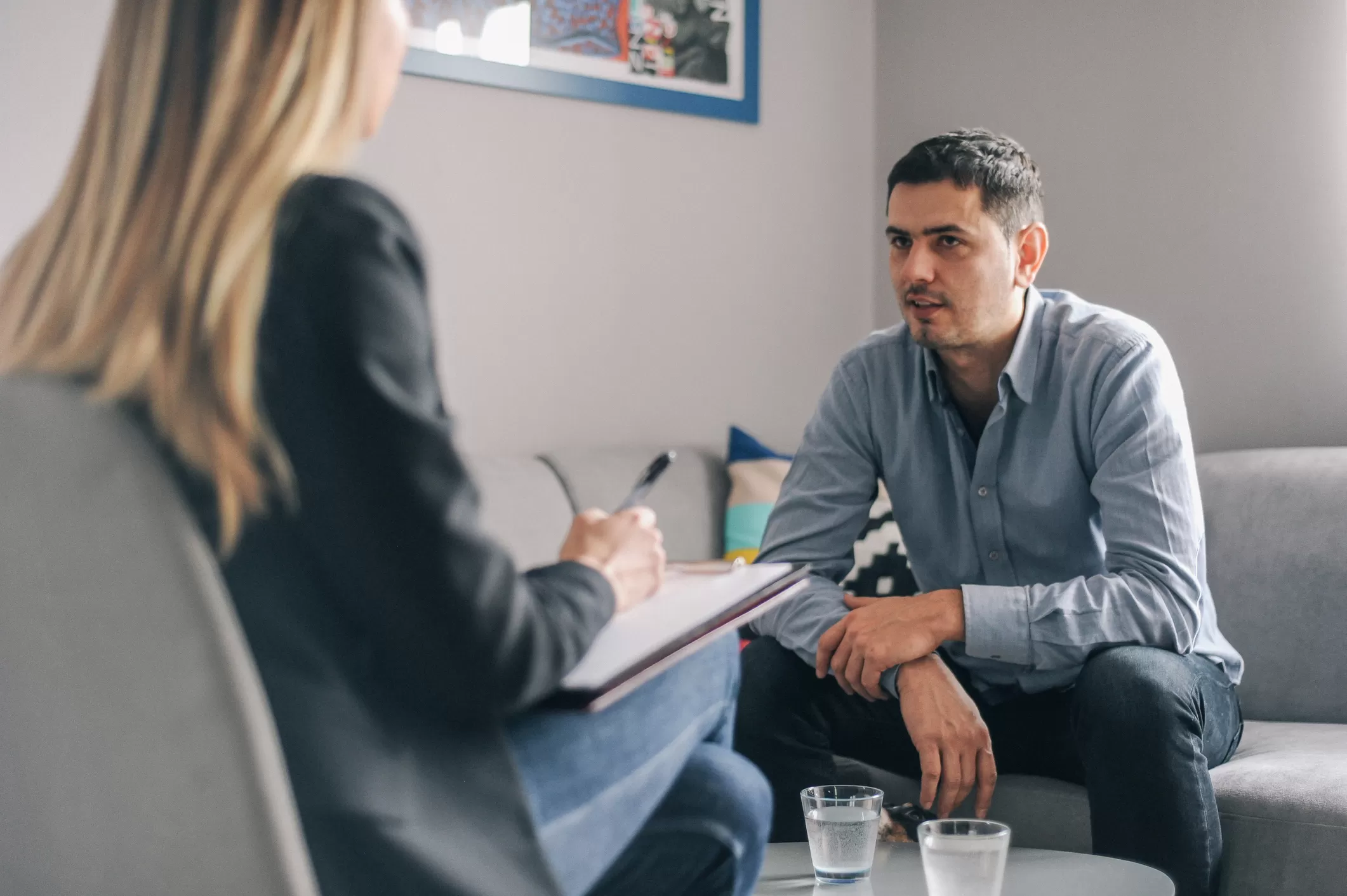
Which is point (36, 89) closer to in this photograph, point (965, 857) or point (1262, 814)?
point (965, 857)

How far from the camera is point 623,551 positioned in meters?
0.74

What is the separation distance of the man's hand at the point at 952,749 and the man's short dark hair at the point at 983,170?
68 centimetres

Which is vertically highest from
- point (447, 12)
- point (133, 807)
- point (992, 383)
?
point (447, 12)

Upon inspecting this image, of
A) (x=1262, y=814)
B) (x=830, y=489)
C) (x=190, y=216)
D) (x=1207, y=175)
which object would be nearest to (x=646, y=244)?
(x=830, y=489)

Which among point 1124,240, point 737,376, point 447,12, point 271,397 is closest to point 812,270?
point 737,376

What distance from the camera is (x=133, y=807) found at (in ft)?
1.95

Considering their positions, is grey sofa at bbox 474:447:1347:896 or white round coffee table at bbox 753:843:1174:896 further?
grey sofa at bbox 474:447:1347:896

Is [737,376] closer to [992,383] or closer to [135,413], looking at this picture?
[992,383]

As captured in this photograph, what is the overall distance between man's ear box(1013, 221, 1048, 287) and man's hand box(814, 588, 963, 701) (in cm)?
49

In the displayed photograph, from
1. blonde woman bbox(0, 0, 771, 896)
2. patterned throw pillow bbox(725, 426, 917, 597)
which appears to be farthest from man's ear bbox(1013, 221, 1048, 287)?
blonde woman bbox(0, 0, 771, 896)

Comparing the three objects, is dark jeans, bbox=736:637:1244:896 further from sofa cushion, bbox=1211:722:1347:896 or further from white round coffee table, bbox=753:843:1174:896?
white round coffee table, bbox=753:843:1174:896

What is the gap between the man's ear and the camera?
5.43ft

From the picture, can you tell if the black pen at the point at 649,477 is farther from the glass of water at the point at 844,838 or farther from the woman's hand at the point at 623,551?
the glass of water at the point at 844,838

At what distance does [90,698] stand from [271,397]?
0.17 metres
